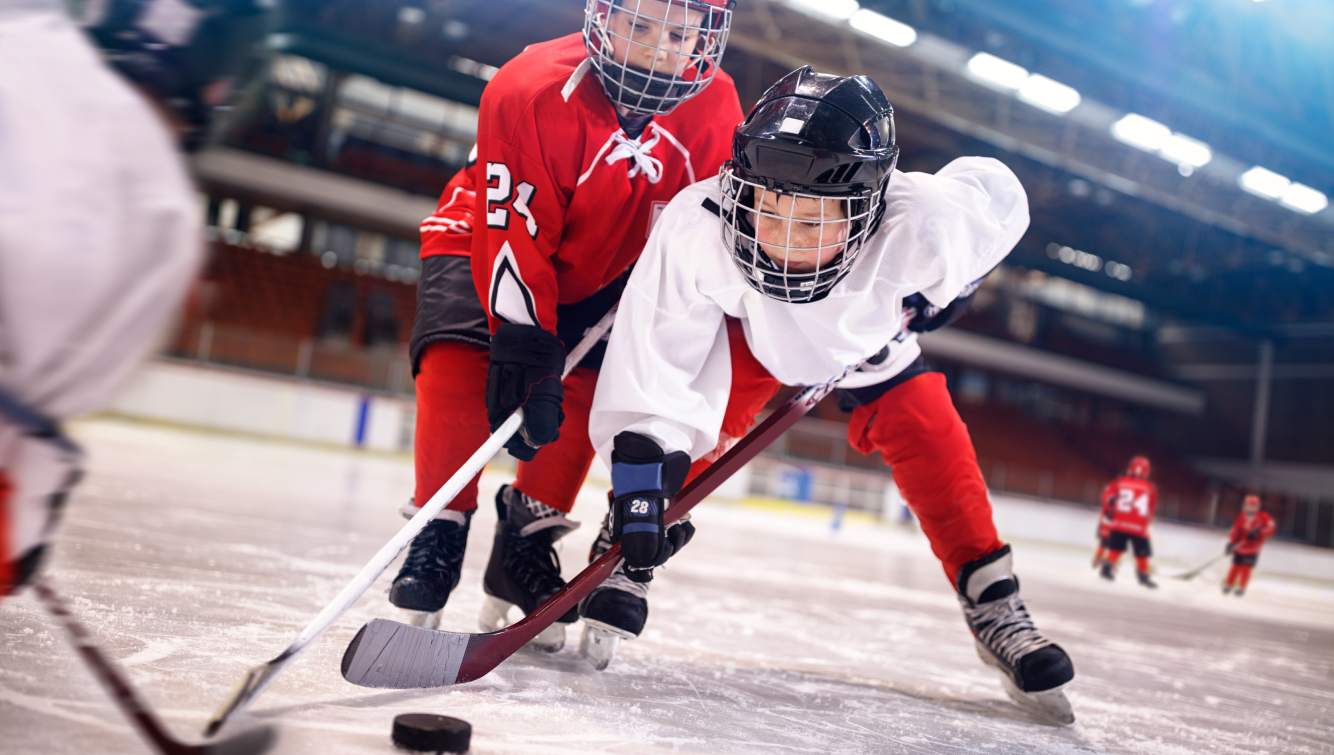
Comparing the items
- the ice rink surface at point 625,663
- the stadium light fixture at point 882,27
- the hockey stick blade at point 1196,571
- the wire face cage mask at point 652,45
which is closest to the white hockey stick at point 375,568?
the ice rink surface at point 625,663

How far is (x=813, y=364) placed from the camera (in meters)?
1.48

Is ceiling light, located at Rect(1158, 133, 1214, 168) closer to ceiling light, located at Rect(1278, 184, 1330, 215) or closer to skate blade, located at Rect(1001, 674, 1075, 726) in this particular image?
ceiling light, located at Rect(1278, 184, 1330, 215)

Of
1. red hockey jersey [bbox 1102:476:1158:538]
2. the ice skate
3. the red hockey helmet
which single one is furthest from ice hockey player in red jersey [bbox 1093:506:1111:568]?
the red hockey helmet

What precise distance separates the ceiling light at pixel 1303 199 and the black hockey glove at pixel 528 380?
12.7m

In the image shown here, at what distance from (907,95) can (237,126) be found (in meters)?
9.90

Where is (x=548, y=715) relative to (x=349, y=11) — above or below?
below

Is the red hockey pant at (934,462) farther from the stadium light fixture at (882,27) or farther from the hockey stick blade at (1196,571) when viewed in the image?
the stadium light fixture at (882,27)

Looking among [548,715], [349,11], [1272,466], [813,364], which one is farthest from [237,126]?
[1272,466]

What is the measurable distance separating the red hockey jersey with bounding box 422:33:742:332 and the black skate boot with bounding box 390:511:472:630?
394mm

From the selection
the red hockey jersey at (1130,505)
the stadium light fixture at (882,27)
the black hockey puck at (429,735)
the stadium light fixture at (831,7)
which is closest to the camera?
the black hockey puck at (429,735)

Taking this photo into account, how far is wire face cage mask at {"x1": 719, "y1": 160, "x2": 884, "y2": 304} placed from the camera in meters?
1.23

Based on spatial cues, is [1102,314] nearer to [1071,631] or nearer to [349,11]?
[349,11]

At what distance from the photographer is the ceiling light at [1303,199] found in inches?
439

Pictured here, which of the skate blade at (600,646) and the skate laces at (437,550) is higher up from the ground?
the skate laces at (437,550)
